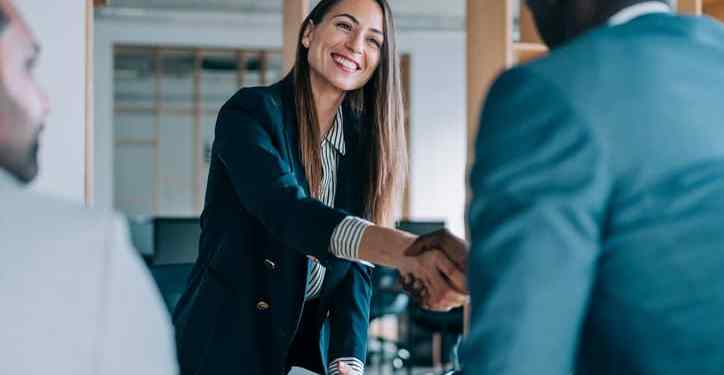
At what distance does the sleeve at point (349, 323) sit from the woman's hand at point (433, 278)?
47 centimetres

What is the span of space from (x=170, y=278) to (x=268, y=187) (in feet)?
3.34

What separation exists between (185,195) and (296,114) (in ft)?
31.5

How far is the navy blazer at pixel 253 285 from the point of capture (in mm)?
1604

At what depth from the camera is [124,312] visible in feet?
2.29

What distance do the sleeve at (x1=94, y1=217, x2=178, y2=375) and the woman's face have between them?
1.09 metres

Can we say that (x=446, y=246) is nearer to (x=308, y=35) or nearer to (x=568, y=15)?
(x=568, y=15)

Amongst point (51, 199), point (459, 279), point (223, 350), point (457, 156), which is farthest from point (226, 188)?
point (457, 156)

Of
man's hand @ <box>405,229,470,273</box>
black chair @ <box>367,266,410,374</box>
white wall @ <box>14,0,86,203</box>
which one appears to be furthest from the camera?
black chair @ <box>367,266,410,374</box>

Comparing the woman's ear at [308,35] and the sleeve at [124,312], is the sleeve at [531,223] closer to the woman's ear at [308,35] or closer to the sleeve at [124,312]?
the sleeve at [124,312]

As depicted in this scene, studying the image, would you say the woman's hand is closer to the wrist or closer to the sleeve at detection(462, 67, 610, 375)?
the wrist

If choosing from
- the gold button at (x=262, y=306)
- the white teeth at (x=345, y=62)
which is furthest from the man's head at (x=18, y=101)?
the white teeth at (x=345, y=62)

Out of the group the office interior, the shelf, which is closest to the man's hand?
the shelf

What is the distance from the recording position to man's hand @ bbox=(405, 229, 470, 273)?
4.09ft

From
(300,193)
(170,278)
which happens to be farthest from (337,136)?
(170,278)
